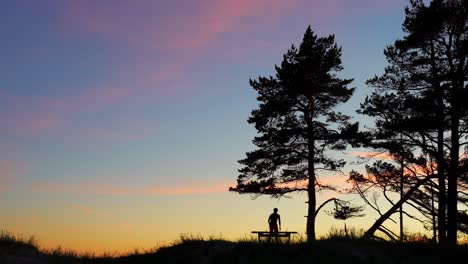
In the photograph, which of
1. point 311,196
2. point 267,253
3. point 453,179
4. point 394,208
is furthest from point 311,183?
point 267,253

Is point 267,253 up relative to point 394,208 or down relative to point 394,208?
down

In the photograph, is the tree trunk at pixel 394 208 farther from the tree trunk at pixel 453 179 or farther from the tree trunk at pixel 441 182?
the tree trunk at pixel 453 179

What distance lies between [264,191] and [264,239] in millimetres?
12686

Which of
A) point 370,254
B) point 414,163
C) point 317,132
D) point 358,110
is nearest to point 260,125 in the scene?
point 317,132

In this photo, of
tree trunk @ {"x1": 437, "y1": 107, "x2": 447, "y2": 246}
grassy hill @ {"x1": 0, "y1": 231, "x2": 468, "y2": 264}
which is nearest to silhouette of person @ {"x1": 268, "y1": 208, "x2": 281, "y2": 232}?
grassy hill @ {"x1": 0, "y1": 231, "x2": 468, "y2": 264}

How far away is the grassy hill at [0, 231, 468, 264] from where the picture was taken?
20.3 metres

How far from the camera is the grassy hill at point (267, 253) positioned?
2031 cm

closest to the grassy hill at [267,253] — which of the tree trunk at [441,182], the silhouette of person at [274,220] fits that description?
the silhouette of person at [274,220]

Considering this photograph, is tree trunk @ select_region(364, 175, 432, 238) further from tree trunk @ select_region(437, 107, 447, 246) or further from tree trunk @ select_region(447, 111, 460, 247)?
tree trunk @ select_region(447, 111, 460, 247)

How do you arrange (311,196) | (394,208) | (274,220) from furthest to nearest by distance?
1. (394,208)
2. (311,196)
3. (274,220)

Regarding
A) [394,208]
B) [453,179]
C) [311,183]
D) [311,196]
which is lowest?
[394,208]

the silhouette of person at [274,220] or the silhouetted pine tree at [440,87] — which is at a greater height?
the silhouetted pine tree at [440,87]

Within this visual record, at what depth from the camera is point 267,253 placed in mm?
20938

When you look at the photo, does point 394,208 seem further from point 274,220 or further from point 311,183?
point 274,220
